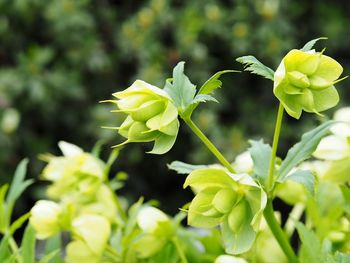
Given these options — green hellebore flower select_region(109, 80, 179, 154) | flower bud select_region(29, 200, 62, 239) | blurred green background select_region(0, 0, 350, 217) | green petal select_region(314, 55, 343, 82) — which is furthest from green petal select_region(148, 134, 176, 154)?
blurred green background select_region(0, 0, 350, 217)

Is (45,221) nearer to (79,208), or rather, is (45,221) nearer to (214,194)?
(79,208)

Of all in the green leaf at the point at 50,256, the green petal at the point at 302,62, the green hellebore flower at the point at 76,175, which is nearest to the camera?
the green petal at the point at 302,62

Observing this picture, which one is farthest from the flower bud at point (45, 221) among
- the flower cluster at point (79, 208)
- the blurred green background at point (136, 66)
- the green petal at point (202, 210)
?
the blurred green background at point (136, 66)

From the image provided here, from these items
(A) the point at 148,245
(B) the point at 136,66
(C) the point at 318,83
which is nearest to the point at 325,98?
(C) the point at 318,83

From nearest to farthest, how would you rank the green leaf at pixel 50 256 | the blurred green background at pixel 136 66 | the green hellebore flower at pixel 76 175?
the green leaf at pixel 50 256, the green hellebore flower at pixel 76 175, the blurred green background at pixel 136 66

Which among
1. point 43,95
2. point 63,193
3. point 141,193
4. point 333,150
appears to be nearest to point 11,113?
point 43,95

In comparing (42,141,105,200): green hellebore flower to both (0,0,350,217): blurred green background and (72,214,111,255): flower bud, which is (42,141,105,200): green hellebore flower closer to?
(72,214,111,255): flower bud

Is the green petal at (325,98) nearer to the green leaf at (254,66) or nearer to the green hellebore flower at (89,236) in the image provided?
the green leaf at (254,66)
